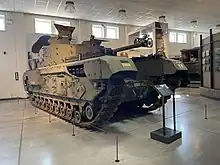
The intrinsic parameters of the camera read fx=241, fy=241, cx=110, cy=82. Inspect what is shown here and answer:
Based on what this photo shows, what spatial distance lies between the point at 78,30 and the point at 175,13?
18.5 ft

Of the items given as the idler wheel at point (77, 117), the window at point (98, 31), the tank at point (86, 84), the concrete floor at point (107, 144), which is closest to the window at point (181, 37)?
the window at point (98, 31)

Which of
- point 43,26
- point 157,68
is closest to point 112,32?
point 43,26

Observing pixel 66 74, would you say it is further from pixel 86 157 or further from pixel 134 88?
pixel 86 157

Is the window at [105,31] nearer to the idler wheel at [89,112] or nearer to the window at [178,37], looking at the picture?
the window at [178,37]

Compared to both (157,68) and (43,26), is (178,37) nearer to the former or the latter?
(43,26)

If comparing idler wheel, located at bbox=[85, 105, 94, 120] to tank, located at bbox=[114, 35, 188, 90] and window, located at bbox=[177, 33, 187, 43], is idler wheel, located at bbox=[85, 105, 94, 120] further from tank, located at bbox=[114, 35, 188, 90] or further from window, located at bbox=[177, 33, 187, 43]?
window, located at bbox=[177, 33, 187, 43]

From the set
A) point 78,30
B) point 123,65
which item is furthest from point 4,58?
point 123,65

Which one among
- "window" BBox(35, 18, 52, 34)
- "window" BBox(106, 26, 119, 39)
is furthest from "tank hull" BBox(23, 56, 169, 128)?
"window" BBox(106, 26, 119, 39)

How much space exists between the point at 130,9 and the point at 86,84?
814 centimetres

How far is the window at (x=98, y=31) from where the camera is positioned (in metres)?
14.9

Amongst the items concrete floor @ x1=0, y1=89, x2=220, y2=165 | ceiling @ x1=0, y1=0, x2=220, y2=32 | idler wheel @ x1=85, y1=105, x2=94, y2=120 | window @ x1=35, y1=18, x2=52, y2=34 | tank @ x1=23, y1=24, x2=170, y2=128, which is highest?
ceiling @ x1=0, y1=0, x2=220, y2=32

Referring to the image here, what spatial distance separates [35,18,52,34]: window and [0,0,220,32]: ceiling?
0.67 m

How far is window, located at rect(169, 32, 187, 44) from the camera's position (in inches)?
755

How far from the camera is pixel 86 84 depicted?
5273 millimetres
